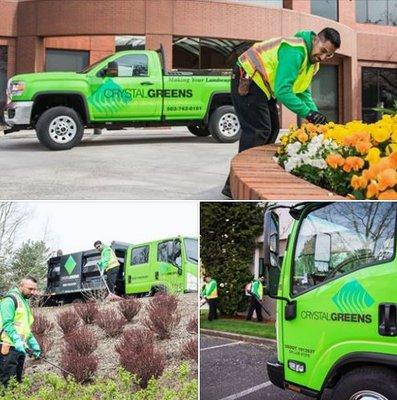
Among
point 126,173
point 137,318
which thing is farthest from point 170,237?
point 126,173

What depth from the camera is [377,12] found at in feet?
88.0

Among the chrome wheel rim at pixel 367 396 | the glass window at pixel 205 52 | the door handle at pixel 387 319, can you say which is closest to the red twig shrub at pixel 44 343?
the chrome wheel rim at pixel 367 396

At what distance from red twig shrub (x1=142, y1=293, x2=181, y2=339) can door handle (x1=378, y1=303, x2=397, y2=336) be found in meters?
1.04

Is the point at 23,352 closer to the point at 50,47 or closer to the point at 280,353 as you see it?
the point at 280,353

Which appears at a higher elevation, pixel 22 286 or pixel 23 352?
pixel 22 286

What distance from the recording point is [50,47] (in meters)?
22.9

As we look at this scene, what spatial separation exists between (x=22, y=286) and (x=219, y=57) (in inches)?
807

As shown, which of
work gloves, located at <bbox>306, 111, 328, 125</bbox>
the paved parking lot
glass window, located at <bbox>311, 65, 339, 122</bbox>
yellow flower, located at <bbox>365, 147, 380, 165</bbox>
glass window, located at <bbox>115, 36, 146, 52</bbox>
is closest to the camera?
yellow flower, located at <bbox>365, 147, 380, 165</bbox>

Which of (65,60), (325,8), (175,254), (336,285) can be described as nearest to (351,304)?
(336,285)

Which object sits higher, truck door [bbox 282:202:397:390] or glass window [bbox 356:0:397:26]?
glass window [bbox 356:0:397:26]

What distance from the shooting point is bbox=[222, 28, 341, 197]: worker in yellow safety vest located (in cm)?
459

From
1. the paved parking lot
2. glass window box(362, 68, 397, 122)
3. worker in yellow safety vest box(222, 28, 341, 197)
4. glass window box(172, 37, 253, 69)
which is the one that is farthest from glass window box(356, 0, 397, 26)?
worker in yellow safety vest box(222, 28, 341, 197)

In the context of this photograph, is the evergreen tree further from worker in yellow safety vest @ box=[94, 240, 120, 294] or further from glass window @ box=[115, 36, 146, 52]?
glass window @ box=[115, 36, 146, 52]

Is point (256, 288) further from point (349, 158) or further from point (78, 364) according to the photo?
point (78, 364)
